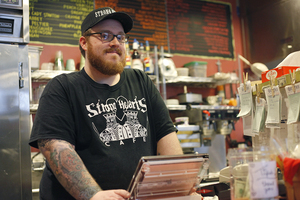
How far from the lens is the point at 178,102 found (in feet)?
12.9

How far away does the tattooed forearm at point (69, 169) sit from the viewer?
109 cm

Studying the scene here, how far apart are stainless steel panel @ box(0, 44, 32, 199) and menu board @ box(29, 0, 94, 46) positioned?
3.96 feet

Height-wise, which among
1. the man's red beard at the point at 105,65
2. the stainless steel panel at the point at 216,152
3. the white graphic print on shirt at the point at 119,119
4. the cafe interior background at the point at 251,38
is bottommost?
the stainless steel panel at the point at 216,152

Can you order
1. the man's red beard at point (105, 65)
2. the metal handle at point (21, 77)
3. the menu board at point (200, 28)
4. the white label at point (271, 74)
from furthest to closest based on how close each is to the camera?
the menu board at point (200, 28), the metal handle at point (21, 77), the man's red beard at point (105, 65), the white label at point (271, 74)

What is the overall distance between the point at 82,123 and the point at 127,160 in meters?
0.27

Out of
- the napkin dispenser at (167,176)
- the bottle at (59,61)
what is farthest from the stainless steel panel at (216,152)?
the napkin dispenser at (167,176)

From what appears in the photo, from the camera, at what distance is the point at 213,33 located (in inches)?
187

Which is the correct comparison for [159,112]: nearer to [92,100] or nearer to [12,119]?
[92,100]

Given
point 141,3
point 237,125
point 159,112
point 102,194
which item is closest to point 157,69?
point 141,3

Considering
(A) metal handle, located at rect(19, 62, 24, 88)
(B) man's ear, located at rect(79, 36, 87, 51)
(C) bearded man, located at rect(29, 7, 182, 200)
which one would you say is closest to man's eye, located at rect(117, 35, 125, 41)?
(C) bearded man, located at rect(29, 7, 182, 200)

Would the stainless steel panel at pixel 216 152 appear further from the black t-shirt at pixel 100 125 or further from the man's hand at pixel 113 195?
the man's hand at pixel 113 195

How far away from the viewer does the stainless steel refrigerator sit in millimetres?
2316

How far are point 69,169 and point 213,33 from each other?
401 centimetres

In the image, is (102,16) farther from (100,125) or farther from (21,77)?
(21,77)
